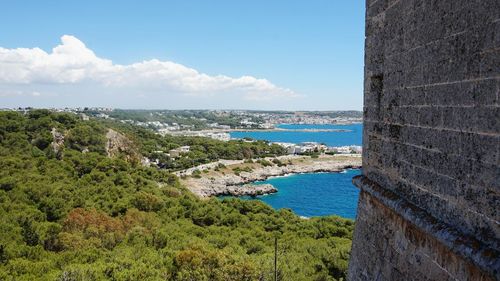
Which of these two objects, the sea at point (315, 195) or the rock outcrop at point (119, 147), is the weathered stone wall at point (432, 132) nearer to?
the sea at point (315, 195)

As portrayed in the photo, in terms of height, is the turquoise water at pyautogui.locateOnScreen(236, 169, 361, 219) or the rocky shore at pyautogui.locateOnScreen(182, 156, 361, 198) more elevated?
the rocky shore at pyautogui.locateOnScreen(182, 156, 361, 198)

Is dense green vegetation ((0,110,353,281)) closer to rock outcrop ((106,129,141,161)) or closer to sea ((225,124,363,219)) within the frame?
rock outcrop ((106,129,141,161))

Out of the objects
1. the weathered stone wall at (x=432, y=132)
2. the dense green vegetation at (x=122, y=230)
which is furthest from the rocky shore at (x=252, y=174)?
the weathered stone wall at (x=432, y=132)

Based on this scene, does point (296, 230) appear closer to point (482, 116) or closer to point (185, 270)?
point (185, 270)

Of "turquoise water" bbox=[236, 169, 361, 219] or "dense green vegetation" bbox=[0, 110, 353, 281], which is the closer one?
"dense green vegetation" bbox=[0, 110, 353, 281]

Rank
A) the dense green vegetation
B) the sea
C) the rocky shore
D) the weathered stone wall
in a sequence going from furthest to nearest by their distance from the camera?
the rocky shore → the sea → the dense green vegetation → the weathered stone wall

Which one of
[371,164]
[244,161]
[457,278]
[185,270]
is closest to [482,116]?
[457,278]

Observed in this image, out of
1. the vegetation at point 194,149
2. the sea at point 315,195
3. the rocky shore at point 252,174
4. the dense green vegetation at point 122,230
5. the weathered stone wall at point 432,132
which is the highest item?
the weathered stone wall at point 432,132

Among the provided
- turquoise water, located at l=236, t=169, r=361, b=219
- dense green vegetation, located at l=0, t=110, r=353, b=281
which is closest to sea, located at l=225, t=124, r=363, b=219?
turquoise water, located at l=236, t=169, r=361, b=219
